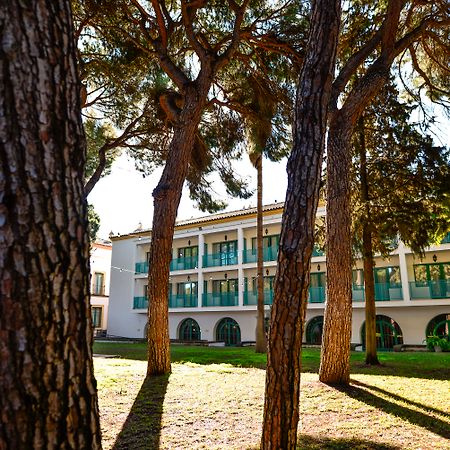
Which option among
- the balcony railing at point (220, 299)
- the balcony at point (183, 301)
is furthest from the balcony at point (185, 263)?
the balcony railing at point (220, 299)

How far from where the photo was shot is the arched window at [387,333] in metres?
21.5

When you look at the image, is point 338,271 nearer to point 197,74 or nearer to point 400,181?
point 400,181

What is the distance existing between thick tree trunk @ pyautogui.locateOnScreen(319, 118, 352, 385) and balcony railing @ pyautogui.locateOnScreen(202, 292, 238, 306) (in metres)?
18.4

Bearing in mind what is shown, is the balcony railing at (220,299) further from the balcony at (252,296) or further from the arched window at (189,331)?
the arched window at (189,331)

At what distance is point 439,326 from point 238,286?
1082 centimetres

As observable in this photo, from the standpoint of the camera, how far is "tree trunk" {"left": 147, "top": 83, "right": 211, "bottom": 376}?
8.01 meters

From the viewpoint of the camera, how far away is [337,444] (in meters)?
4.33

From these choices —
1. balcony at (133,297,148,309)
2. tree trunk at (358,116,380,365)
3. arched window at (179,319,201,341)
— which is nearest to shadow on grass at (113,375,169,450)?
tree trunk at (358,116,380,365)

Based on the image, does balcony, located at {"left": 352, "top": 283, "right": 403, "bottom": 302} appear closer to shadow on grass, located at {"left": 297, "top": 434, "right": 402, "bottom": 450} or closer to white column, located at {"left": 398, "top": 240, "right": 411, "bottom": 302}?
white column, located at {"left": 398, "top": 240, "right": 411, "bottom": 302}

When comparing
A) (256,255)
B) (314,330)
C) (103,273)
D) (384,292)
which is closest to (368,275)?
(384,292)

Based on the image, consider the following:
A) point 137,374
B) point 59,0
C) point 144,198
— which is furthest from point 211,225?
point 59,0

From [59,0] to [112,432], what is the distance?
435cm

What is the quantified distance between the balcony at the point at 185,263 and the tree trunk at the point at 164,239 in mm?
19929

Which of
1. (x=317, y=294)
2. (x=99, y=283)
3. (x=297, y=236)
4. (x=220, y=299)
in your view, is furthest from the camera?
(x=99, y=283)
